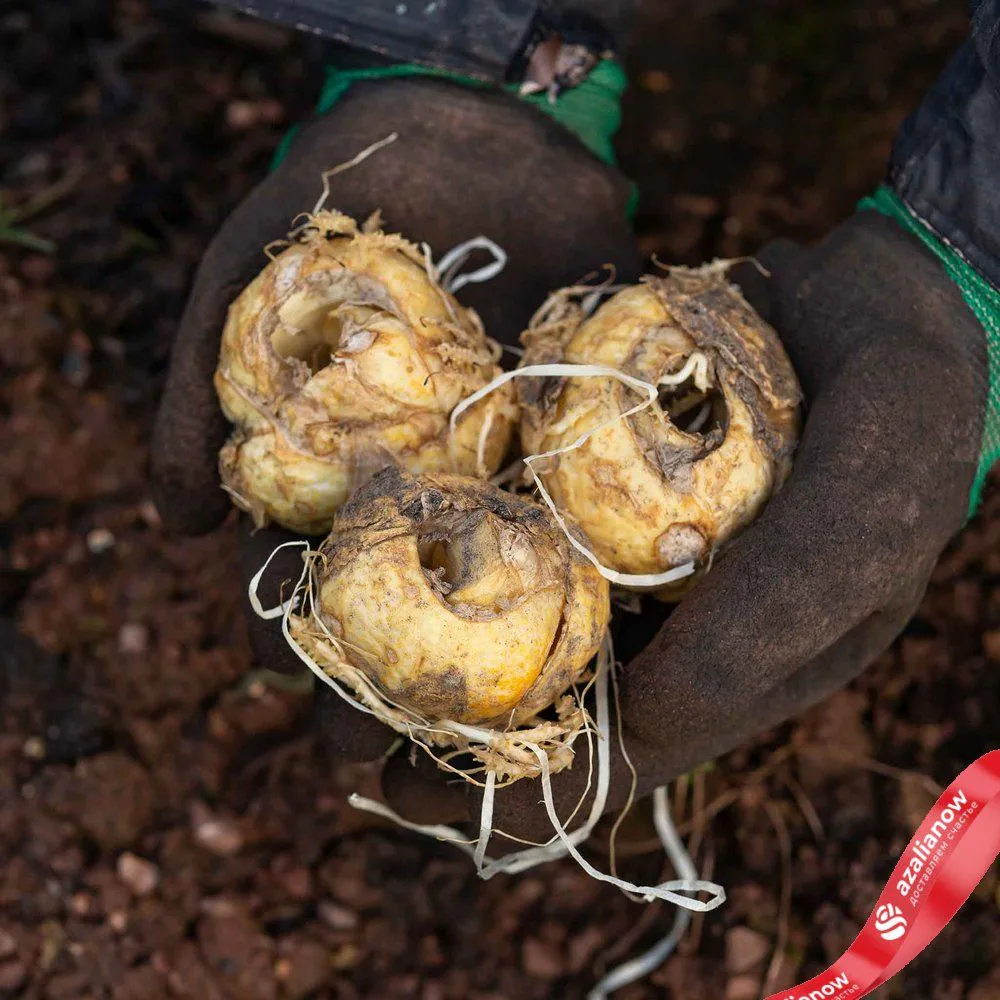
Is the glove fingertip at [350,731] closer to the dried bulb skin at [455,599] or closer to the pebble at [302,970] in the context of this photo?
the dried bulb skin at [455,599]

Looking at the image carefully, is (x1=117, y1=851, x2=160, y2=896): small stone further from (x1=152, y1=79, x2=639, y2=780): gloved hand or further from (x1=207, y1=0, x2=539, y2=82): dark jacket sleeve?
(x1=207, y1=0, x2=539, y2=82): dark jacket sleeve

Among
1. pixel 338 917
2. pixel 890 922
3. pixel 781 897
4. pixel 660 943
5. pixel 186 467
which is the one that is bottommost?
pixel 338 917

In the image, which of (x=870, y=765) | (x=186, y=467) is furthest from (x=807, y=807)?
(x=186, y=467)

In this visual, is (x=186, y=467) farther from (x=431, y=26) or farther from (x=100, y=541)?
(x=431, y=26)

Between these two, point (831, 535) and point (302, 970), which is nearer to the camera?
point (831, 535)

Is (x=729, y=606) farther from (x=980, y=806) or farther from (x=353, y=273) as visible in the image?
(x=353, y=273)

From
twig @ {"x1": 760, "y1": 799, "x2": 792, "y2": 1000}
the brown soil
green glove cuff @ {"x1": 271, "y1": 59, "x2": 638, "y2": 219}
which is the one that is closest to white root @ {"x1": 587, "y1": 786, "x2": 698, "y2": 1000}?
the brown soil
